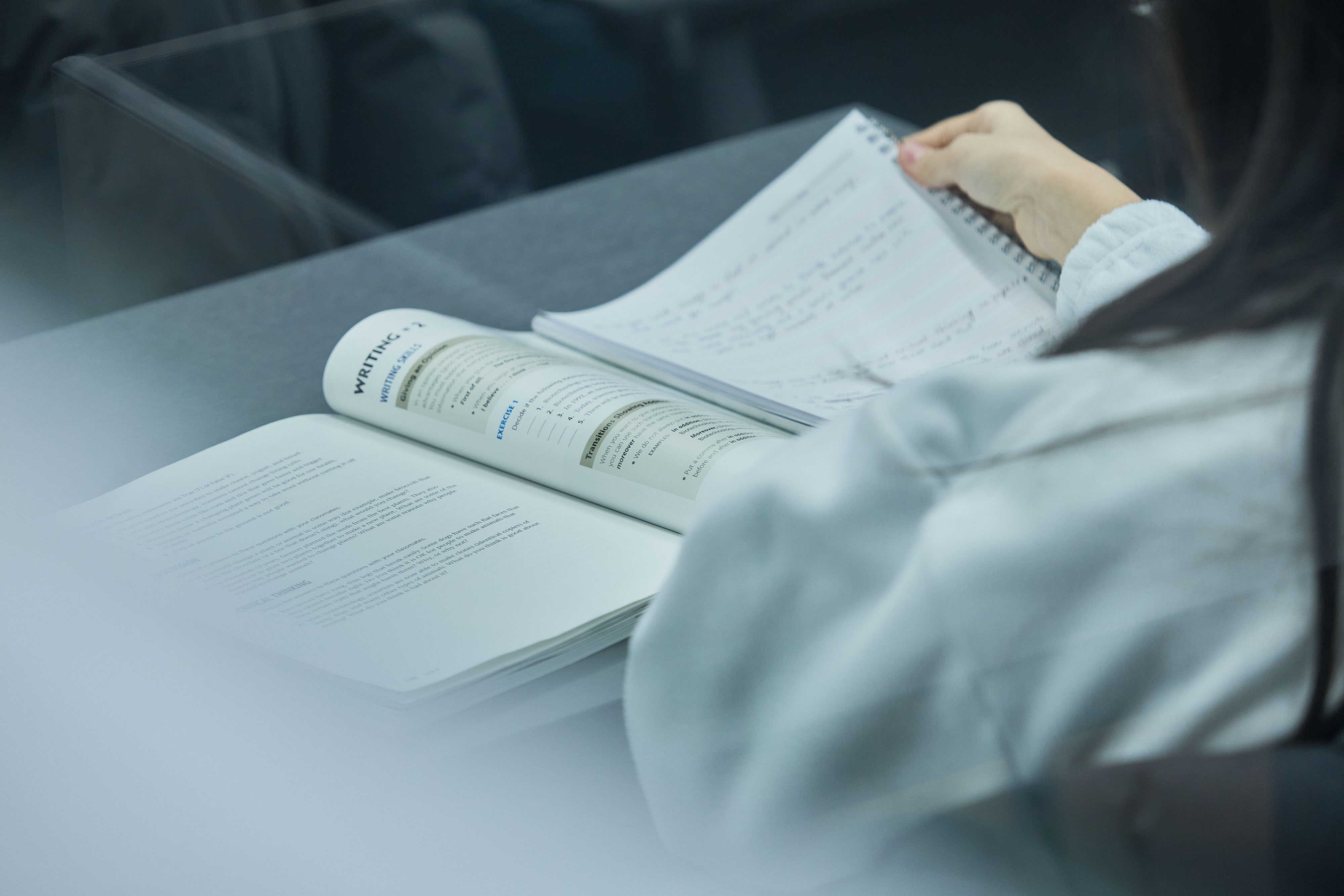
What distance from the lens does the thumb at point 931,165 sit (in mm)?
567

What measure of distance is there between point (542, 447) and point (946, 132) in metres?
0.33

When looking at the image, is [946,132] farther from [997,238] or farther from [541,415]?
[541,415]

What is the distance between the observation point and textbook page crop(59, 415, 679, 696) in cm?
32

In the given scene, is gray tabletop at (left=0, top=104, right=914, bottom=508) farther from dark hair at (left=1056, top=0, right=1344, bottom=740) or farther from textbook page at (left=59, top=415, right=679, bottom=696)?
dark hair at (left=1056, top=0, right=1344, bottom=740)

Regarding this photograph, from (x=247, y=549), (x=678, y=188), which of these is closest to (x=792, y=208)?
(x=678, y=188)

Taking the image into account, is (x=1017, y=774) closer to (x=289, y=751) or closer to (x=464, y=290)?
(x=289, y=751)

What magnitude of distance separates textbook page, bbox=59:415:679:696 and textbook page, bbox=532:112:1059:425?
113 mm

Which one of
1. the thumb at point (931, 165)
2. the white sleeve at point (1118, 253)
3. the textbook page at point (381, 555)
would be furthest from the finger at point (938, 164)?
the textbook page at point (381, 555)

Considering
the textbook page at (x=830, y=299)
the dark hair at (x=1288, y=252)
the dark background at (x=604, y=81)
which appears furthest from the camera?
the dark background at (x=604, y=81)

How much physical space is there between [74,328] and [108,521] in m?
0.24

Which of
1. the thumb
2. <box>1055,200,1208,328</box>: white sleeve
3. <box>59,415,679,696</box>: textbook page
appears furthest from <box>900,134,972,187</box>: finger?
<box>59,415,679,696</box>: textbook page

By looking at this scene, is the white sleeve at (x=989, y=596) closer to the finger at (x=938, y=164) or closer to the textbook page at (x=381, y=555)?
the textbook page at (x=381, y=555)

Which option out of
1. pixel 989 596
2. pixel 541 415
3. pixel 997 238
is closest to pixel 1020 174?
pixel 997 238

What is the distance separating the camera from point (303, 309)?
0.60 metres
